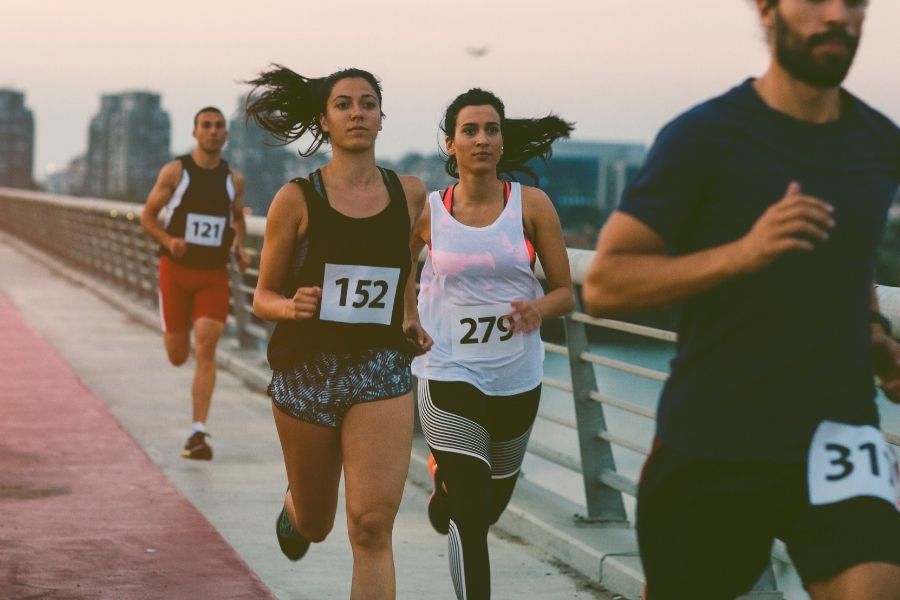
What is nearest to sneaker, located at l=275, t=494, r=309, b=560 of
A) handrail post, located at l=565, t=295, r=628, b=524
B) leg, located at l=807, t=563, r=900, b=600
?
handrail post, located at l=565, t=295, r=628, b=524

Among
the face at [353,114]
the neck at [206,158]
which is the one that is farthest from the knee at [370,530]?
the neck at [206,158]

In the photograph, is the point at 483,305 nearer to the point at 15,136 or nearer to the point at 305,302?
the point at 305,302

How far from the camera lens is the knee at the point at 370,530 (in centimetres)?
524

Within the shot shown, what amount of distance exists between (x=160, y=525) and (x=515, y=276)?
288cm

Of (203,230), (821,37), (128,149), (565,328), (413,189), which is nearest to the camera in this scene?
(821,37)

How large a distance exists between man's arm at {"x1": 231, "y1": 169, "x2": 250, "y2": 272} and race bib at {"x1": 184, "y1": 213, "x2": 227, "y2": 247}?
0.19 meters

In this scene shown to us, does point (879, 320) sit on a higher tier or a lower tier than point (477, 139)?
lower

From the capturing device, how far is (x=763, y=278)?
3.27m

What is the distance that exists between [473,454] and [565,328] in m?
1.92

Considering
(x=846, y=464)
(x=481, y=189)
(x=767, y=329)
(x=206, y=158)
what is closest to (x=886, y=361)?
(x=846, y=464)

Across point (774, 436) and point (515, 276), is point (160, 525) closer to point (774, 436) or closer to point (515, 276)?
point (515, 276)

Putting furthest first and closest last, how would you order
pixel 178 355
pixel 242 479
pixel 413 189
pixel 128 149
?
pixel 128 149
pixel 178 355
pixel 242 479
pixel 413 189

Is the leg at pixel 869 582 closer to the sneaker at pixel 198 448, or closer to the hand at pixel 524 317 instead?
the hand at pixel 524 317

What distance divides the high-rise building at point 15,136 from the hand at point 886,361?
161819 millimetres
